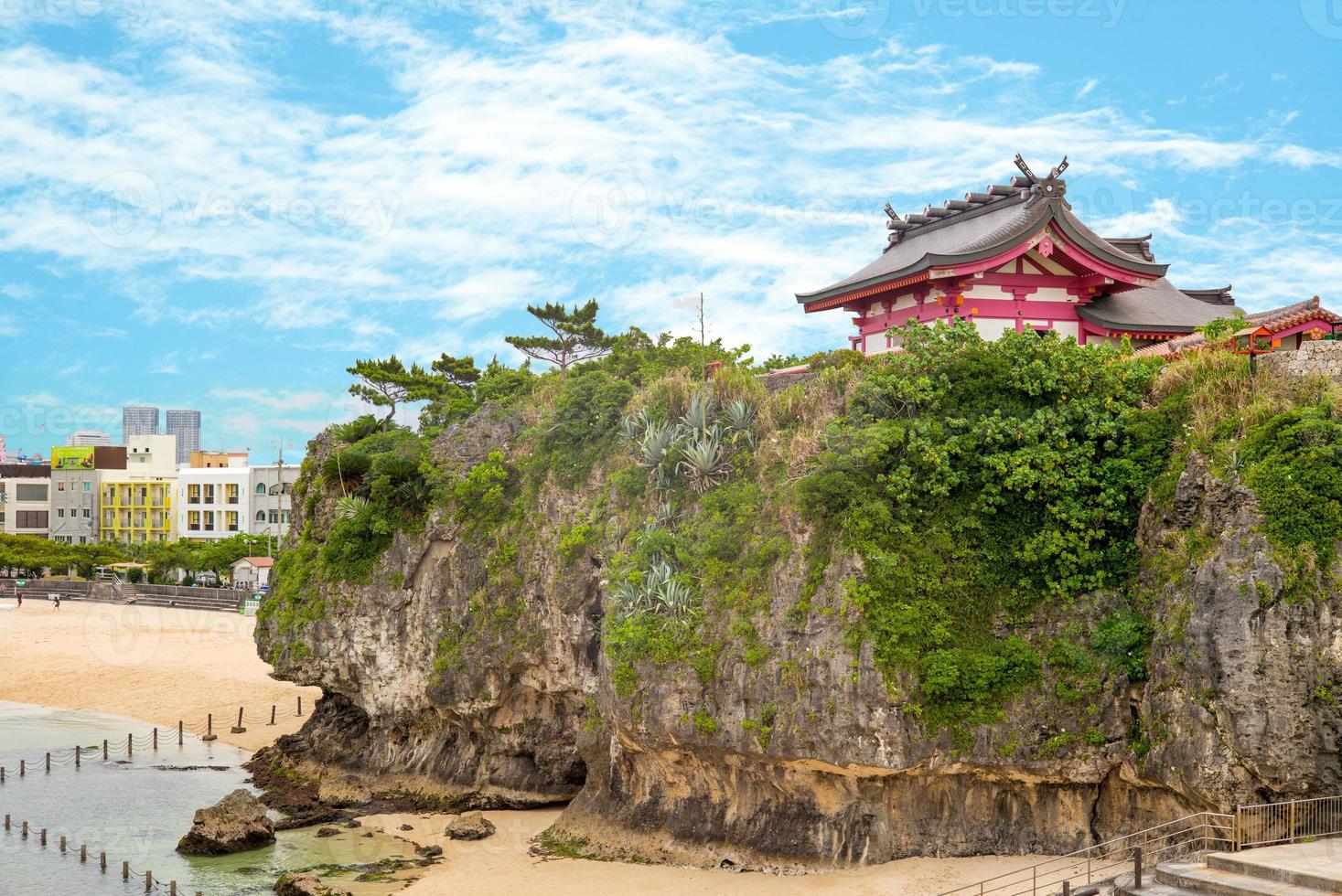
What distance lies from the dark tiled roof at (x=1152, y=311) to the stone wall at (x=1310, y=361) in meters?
8.12

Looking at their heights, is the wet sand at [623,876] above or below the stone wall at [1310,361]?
below

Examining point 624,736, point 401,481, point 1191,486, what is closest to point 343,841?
point 624,736

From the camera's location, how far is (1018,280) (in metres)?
30.5

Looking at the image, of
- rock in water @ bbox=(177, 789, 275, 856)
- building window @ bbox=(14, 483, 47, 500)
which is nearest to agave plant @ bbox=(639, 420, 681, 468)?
rock in water @ bbox=(177, 789, 275, 856)

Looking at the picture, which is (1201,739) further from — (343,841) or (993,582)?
(343,841)

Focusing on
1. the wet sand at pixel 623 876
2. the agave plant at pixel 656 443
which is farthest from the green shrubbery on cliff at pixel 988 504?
the agave plant at pixel 656 443

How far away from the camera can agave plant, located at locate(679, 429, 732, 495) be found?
2864 centimetres

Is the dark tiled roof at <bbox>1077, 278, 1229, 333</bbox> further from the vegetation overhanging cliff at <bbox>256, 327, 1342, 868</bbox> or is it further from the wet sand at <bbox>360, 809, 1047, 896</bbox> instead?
the wet sand at <bbox>360, 809, 1047, 896</bbox>

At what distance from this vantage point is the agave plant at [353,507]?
35.9 metres

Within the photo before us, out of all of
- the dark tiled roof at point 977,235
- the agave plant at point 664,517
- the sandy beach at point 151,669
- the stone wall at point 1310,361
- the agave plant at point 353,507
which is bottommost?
the sandy beach at point 151,669

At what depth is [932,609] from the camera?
938 inches

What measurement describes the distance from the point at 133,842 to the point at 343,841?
568cm

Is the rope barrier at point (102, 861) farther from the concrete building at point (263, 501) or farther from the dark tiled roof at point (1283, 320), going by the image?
the concrete building at point (263, 501)

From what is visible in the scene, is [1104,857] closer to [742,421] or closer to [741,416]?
[742,421]
